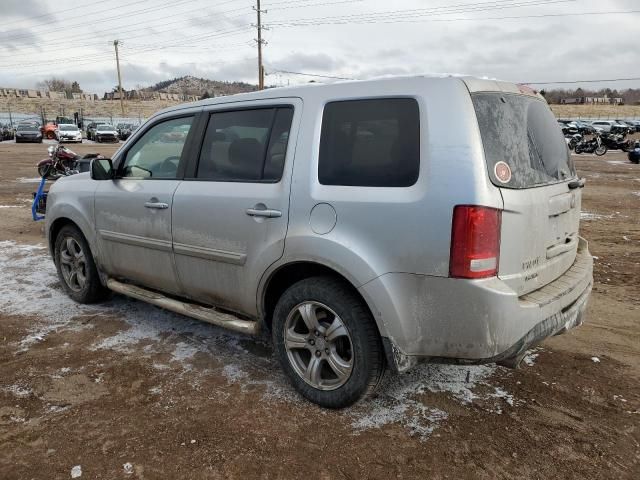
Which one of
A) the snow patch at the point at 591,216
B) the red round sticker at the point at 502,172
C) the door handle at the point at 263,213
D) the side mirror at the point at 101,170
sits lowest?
the snow patch at the point at 591,216

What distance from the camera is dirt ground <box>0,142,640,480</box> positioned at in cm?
265

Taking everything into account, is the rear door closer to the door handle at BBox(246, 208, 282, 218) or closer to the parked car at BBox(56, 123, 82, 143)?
the door handle at BBox(246, 208, 282, 218)

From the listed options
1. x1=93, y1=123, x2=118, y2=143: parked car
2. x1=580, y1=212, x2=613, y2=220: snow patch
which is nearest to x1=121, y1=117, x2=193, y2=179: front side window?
x1=580, y1=212, x2=613, y2=220: snow patch

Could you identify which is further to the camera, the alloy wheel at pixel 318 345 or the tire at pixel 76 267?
the tire at pixel 76 267

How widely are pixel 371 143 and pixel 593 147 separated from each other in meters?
30.1

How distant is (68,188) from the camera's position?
4867mm

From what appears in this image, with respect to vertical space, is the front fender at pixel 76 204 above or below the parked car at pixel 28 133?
below

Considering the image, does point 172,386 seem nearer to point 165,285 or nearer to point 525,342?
point 165,285

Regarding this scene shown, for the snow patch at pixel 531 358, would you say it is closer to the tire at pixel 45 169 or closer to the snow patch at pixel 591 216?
the snow patch at pixel 591 216

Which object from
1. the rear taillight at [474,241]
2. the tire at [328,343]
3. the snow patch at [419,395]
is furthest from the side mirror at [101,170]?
the rear taillight at [474,241]

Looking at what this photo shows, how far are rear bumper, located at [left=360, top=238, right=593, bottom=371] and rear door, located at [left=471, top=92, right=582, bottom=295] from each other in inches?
4.9

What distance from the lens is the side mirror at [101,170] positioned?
169 inches

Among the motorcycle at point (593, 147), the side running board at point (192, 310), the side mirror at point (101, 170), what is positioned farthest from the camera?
the motorcycle at point (593, 147)

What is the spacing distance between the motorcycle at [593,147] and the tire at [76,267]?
29.5 meters
